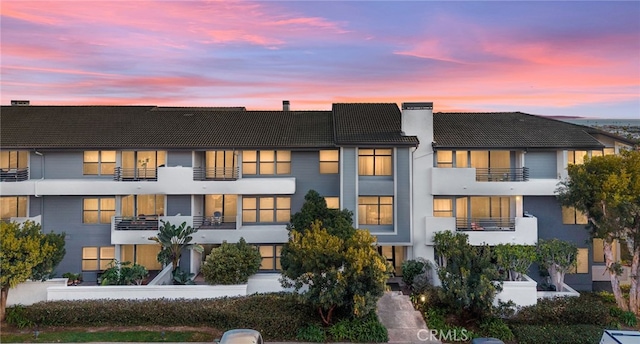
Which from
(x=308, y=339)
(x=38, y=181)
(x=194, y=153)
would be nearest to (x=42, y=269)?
(x=38, y=181)

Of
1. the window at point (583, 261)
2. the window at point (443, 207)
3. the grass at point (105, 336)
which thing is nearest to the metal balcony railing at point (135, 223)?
the grass at point (105, 336)

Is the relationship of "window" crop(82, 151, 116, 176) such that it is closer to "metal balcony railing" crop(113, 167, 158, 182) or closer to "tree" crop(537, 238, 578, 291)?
"metal balcony railing" crop(113, 167, 158, 182)

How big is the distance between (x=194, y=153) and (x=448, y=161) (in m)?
→ 15.0

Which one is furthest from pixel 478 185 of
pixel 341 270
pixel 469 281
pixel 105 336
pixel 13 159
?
pixel 13 159

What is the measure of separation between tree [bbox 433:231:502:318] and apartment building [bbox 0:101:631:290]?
167 inches

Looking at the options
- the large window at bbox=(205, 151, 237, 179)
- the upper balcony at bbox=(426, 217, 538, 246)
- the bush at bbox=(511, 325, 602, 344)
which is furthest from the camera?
the large window at bbox=(205, 151, 237, 179)

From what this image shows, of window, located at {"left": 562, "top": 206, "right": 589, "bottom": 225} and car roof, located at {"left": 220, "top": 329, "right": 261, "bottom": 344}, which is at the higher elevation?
window, located at {"left": 562, "top": 206, "right": 589, "bottom": 225}

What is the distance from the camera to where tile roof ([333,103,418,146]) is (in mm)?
23172

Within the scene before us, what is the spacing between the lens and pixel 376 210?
24.0 m

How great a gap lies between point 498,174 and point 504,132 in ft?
8.52

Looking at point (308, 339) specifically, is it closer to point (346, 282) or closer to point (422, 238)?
point (346, 282)

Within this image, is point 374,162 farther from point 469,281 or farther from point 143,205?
point 143,205

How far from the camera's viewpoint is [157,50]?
2508 cm

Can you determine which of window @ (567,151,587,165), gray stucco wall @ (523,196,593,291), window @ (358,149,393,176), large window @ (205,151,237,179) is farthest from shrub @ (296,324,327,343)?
window @ (567,151,587,165)
